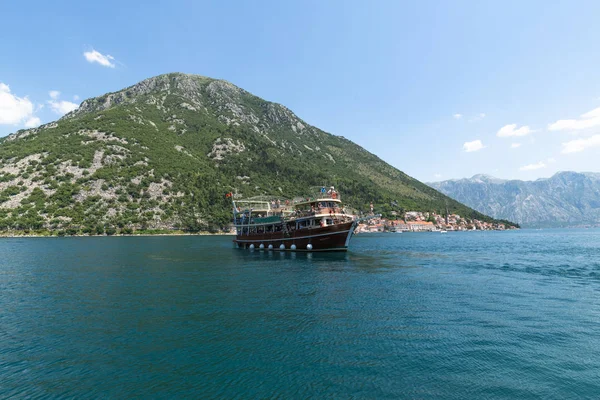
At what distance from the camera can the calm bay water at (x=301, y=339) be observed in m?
13.4

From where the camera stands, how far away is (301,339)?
18828mm

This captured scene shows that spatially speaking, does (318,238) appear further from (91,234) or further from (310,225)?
(91,234)

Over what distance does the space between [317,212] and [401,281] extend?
3268 centimetres

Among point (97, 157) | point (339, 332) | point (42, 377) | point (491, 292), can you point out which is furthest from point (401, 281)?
point (97, 157)

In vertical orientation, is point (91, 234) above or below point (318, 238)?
above

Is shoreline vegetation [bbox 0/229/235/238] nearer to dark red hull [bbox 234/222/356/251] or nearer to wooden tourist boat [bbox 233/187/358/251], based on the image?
wooden tourist boat [bbox 233/187/358/251]

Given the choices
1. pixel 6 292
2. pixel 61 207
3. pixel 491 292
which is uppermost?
pixel 61 207

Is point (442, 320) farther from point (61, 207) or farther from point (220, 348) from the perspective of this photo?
point (61, 207)

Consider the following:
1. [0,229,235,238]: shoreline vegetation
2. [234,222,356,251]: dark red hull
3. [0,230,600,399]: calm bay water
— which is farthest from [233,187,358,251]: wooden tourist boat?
[0,229,235,238]: shoreline vegetation

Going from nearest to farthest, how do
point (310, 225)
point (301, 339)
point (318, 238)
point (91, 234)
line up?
point (301, 339), point (318, 238), point (310, 225), point (91, 234)

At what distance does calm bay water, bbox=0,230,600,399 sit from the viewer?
43.9 feet

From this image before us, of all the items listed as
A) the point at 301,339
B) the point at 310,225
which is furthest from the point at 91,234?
the point at 301,339

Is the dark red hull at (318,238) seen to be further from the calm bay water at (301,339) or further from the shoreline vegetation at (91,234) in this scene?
the shoreline vegetation at (91,234)

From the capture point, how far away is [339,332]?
20.0m
